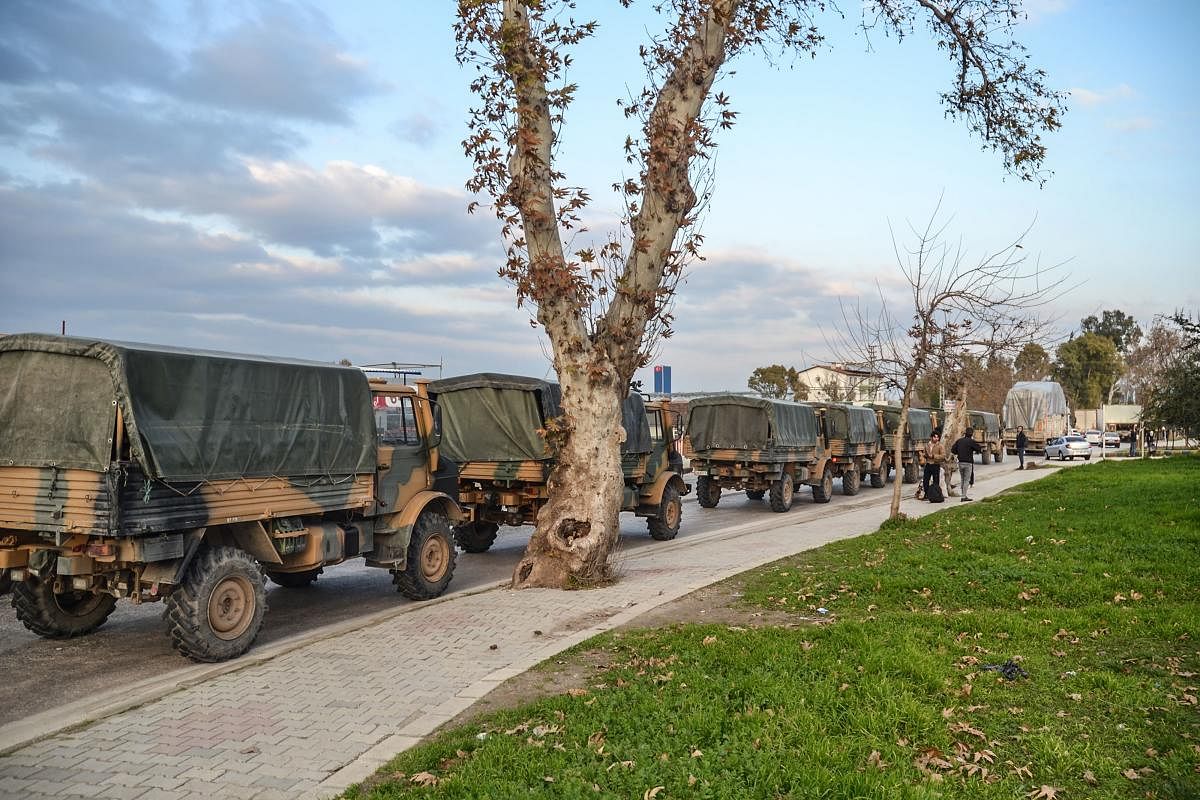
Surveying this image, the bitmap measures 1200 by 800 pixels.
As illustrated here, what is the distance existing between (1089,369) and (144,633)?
3922 inches

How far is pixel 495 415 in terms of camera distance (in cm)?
1378

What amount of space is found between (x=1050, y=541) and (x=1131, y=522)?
2461 millimetres

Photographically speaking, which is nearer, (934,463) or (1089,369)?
(934,463)

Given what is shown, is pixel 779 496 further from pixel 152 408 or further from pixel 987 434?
pixel 987 434

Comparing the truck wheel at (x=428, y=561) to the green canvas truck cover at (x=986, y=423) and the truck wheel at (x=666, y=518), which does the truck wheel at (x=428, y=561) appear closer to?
the truck wheel at (x=666, y=518)

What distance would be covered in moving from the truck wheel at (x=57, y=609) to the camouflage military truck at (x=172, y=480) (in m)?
0.01

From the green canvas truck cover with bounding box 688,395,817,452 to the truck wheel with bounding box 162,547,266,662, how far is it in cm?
1482

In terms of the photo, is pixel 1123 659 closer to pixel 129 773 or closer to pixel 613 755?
pixel 613 755

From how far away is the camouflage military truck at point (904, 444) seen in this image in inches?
1198

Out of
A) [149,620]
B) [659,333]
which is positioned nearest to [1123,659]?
[659,333]

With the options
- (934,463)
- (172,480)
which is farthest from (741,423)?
(172,480)

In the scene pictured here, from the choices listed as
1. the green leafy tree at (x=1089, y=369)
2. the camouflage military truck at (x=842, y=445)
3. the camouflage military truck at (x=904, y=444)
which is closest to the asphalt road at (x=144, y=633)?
the camouflage military truck at (x=842, y=445)

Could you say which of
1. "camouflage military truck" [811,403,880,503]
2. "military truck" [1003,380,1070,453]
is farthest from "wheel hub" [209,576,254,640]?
"military truck" [1003,380,1070,453]

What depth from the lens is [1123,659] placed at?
6957 mm
